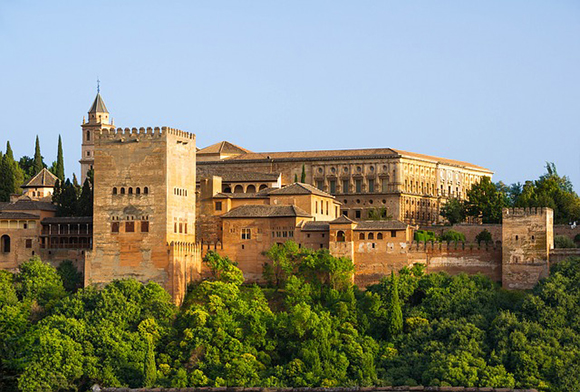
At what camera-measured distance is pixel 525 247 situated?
68438 millimetres

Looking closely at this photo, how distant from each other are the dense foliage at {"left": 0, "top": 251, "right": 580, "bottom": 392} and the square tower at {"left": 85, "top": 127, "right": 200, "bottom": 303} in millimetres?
1155

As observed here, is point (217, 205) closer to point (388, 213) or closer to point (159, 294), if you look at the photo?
point (159, 294)

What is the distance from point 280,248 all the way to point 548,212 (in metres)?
13.8

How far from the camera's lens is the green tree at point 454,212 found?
3521 inches

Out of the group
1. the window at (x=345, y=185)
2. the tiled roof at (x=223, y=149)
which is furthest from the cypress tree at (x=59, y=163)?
the window at (x=345, y=185)

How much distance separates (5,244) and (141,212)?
9807 mm

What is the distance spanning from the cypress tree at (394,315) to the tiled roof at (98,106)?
4823 cm

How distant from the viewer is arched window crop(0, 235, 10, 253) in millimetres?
75562

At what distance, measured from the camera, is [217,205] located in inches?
2958

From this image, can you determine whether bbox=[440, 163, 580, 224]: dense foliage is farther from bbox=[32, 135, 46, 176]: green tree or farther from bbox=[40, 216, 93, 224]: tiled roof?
bbox=[32, 135, 46, 176]: green tree

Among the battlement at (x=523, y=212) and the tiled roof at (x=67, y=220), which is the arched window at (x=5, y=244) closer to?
the tiled roof at (x=67, y=220)

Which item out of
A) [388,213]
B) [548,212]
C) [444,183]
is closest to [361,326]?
[548,212]

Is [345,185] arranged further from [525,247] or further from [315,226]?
[525,247]

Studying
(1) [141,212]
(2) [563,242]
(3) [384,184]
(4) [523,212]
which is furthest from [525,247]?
(3) [384,184]
